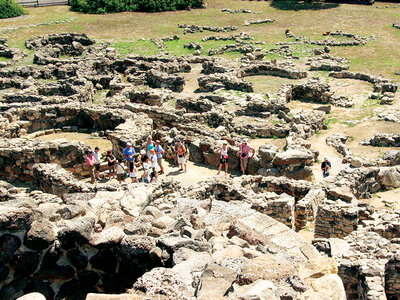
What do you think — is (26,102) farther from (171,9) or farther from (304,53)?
(171,9)

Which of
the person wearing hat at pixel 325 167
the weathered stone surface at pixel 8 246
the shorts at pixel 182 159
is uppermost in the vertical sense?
the weathered stone surface at pixel 8 246

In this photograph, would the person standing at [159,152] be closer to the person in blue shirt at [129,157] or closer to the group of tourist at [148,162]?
the group of tourist at [148,162]

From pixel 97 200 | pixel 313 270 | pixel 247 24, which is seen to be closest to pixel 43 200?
pixel 97 200

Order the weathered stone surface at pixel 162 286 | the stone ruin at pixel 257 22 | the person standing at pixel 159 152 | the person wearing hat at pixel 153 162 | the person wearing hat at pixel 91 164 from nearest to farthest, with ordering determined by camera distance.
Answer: the weathered stone surface at pixel 162 286 → the person wearing hat at pixel 91 164 → the person wearing hat at pixel 153 162 → the person standing at pixel 159 152 → the stone ruin at pixel 257 22

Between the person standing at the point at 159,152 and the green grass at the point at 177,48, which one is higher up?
the green grass at the point at 177,48

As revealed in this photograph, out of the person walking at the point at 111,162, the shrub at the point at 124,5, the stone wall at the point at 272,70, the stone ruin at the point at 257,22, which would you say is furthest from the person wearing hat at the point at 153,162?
the shrub at the point at 124,5

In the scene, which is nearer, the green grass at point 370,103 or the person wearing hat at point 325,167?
the person wearing hat at point 325,167

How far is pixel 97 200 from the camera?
29.1 feet

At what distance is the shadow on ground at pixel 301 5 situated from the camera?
51500mm

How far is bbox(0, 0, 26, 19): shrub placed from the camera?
1849 inches

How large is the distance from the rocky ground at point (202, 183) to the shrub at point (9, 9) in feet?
40.6

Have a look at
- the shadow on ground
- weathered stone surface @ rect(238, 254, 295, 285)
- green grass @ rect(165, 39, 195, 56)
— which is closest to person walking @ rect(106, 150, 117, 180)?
weathered stone surface @ rect(238, 254, 295, 285)

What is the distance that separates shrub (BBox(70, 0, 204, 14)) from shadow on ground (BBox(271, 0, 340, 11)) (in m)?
11.1

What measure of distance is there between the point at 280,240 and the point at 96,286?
4131 mm
